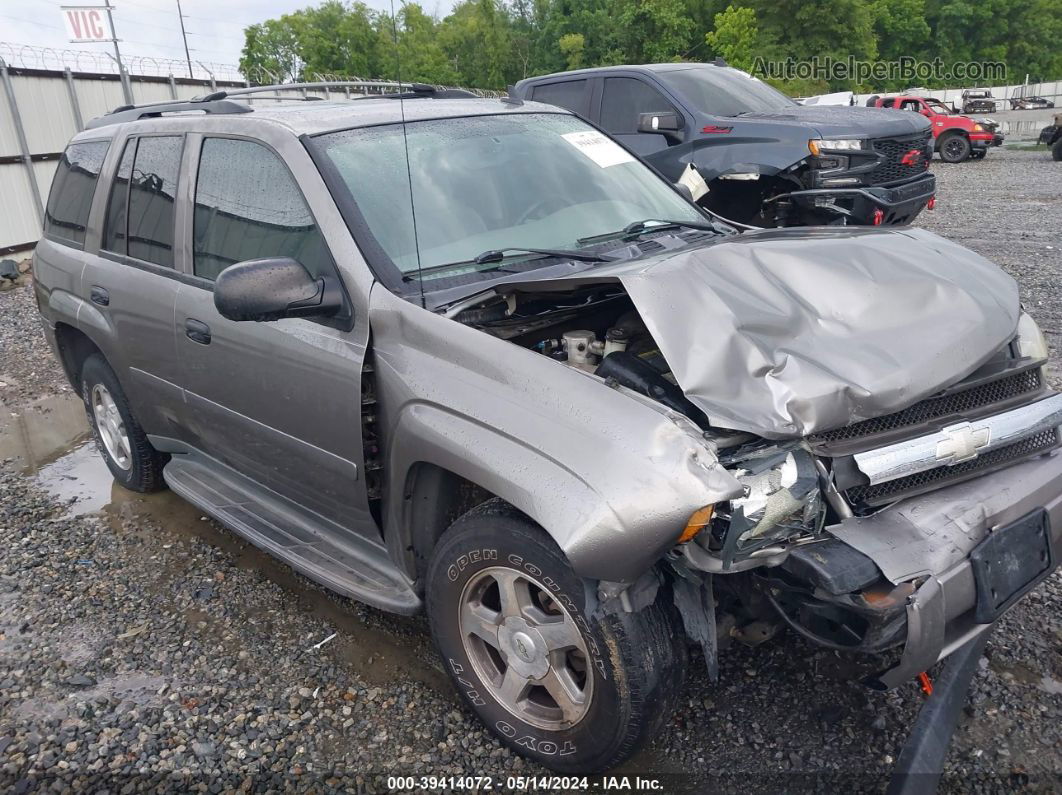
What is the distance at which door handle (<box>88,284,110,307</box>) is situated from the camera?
4.09 metres

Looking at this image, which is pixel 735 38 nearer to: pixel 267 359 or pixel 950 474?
pixel 267 359

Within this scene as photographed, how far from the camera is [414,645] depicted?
3.28 metres

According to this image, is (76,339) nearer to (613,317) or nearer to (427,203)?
(427,203)

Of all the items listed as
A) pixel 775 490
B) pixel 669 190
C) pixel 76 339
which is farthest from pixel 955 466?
pixel 76 339

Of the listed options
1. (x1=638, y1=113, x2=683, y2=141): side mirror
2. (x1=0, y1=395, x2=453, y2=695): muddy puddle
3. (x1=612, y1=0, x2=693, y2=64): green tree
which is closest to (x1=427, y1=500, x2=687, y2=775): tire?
(x1=0, y1=395, x2=453, y2=695): muddy puddle

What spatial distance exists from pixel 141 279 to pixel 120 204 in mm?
522

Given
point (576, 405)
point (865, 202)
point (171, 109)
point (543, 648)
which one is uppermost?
point (171, 109)

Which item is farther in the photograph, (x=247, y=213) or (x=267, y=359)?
(x=247, y=213)

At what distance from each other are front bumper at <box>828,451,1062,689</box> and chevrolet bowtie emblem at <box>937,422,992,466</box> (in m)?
0.09

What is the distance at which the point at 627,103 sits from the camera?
8.68 meters

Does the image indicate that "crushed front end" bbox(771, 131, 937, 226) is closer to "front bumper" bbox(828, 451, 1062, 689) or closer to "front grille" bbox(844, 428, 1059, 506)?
"front grille" bbox(844, 428, 1059, 506)

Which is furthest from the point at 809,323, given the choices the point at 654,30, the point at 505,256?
the point at 654,30

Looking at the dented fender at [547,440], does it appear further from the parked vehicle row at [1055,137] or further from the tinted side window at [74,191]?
the parked vehicle row at [1055,137]

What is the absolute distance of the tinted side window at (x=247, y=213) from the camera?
303 cm
